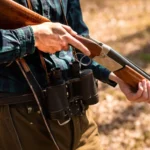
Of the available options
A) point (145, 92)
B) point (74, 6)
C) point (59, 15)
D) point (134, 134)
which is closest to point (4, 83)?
point (59, 15)

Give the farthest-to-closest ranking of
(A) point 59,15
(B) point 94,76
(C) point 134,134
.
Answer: (C) point 134,134 < (B) point 94,76 < (A) point 59,15

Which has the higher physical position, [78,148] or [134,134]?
[78,148]

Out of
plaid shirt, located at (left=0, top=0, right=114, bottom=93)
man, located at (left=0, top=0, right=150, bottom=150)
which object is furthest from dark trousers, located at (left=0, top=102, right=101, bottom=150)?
plaid shirt, located at (left=0, top=0, right=114, bottom=93)

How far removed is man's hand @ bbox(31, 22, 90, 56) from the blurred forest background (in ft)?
7.80

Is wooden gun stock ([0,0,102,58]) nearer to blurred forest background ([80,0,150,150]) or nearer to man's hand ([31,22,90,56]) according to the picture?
man's hand ([31,22,90,56])

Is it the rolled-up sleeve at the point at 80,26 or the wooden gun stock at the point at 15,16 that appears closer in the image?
the wooden gun stock at the point at 15,16

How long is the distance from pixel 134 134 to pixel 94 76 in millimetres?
2009

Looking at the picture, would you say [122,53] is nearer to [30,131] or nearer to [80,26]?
[80,26]

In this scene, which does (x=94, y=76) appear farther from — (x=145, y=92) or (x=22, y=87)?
(x=22, y=87)

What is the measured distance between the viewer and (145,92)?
2154mm

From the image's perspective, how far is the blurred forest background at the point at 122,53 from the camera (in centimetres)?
418

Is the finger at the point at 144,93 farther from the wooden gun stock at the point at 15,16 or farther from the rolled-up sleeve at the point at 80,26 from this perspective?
the wooden gun stock at the point at 15,16

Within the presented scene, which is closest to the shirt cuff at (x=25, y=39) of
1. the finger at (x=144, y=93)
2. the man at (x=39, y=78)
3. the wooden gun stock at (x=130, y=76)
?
the man at (x=39, y=78)

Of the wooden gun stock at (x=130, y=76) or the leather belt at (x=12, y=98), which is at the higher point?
the leather belt at (x=12, y=98)
